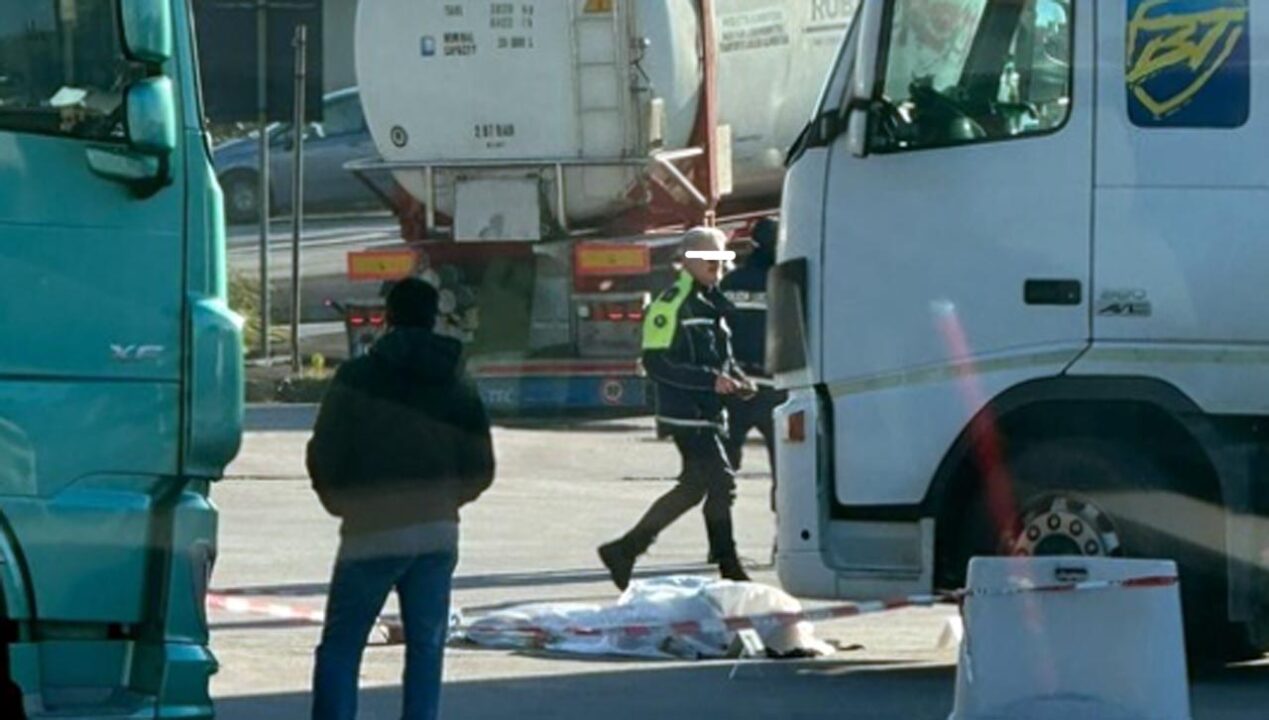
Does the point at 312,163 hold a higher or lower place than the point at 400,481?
higher

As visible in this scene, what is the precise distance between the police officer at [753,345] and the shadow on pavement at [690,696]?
5.46 ft

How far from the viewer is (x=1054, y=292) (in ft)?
37.4

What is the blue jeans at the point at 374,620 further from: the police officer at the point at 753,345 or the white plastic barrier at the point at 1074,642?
the police officer at the point at 753,345

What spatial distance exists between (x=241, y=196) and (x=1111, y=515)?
95.6 feet

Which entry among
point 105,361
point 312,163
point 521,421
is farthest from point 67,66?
point 312,163

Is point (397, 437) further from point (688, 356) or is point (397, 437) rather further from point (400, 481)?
point (688, 356)

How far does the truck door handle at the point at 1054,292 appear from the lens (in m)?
11.4

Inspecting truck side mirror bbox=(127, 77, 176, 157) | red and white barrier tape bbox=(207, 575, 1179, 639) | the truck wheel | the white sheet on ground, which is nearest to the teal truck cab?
truck side mirror bbox=(127, 77, 176, 157)

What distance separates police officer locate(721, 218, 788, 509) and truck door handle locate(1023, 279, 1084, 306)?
191 cm

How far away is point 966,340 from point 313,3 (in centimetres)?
1010

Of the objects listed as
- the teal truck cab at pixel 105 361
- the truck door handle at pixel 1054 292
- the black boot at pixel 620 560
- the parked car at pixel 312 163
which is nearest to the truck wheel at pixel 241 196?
the parked car at pixel 312 163

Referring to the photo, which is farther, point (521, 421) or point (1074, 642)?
point (521, 421)

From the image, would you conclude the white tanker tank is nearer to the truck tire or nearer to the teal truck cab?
the truck tire

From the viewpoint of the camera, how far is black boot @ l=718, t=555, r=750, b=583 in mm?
14609
